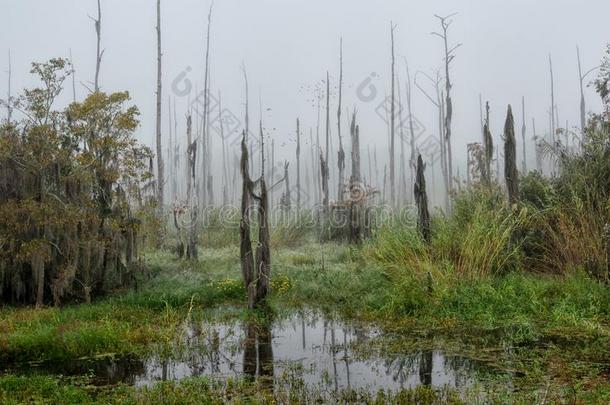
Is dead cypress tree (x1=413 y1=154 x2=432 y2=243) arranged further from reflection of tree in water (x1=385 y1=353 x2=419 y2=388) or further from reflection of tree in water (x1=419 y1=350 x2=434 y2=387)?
reflection of tree in water (x1=385 y1=353 x2=419 y2=388)

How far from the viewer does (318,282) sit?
995 cm

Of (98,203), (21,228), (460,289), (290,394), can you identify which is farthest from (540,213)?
(21,228)

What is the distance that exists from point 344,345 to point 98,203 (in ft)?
17.8

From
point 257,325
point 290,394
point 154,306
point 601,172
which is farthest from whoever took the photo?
point 601,172

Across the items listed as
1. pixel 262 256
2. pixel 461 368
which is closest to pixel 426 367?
pixel 461 368

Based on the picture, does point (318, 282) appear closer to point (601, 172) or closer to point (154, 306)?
point (154, 306)

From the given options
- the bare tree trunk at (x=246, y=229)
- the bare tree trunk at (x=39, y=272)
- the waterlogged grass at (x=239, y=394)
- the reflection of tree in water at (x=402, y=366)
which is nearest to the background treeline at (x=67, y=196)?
the bare tree trunk at (x=39, y=272)

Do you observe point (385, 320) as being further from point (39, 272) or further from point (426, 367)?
point (39, 272)

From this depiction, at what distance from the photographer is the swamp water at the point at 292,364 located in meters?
5.08

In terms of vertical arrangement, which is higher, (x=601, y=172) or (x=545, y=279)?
(x=601, y=172)

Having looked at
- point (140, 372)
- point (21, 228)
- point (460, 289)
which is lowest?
point (140, 372)

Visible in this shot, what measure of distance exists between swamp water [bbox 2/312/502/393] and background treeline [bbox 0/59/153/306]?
10.1 ft

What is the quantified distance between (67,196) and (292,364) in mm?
5425

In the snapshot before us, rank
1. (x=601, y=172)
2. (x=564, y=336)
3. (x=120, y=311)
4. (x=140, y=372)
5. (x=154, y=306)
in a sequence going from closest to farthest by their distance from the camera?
(x=140, y=372)
(x=564, y=336)
(x=120, y=311)
(x=154, y=306)
(x=601, y=172)
